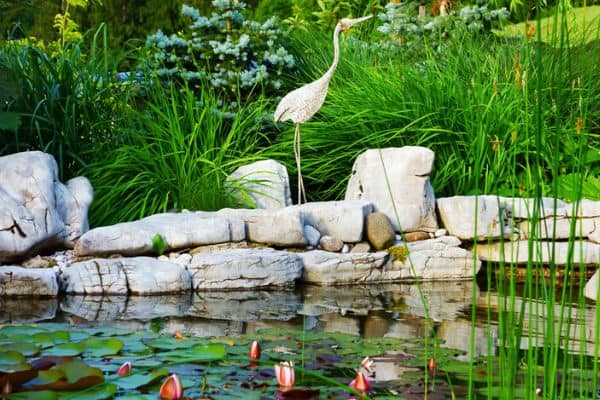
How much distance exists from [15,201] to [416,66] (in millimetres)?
4242

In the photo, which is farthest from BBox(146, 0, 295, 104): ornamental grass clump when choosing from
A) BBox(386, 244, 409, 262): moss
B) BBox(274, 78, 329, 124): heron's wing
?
BBox(386, 244, 409, 262): moss

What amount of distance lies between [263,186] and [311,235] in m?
0.86

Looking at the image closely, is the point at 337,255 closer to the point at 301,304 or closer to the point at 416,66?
the point at 301,304

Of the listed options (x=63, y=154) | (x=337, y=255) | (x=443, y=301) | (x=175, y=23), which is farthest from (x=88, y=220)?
(x=175, y=23)

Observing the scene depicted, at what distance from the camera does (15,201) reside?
228 inches

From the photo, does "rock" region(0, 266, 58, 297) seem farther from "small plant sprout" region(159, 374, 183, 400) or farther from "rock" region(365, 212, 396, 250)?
"small plant sprout" region(159, 374, 183, 400)

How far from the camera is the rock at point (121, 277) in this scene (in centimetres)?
555

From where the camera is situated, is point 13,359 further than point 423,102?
No

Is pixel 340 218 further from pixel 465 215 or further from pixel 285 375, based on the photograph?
pixel 285 375

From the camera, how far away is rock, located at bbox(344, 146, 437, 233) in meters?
6.71

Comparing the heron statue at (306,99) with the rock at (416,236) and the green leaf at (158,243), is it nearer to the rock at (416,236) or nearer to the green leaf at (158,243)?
the rock at (416,236)

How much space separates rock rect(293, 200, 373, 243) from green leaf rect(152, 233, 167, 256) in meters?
0.99

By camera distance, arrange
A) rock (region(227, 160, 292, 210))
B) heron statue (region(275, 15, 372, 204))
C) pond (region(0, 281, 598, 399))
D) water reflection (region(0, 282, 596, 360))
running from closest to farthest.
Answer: pond (region(0, 281, 598, 399))
water reflection (region(0, 282, 596, 360))
heron statue (region(275, 15, 372, 204))
rock (region(227, 160, 292, 210))

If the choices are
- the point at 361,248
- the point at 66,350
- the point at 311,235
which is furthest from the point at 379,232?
the point at 66,350
